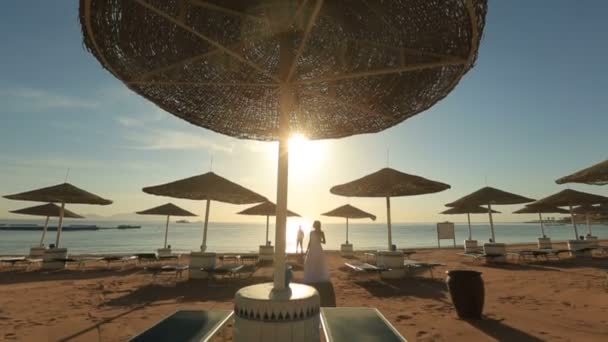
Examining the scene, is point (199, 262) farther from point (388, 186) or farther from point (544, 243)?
point (544, 243)

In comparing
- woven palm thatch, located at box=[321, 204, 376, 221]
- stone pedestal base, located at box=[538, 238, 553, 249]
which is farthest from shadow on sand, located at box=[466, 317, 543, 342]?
stone pedestal base, located at box=[538, 238, 553, 249]

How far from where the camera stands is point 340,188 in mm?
10570

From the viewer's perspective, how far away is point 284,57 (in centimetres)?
315

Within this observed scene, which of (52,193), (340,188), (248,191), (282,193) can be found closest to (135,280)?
(248,191)

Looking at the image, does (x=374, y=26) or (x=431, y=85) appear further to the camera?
(x=431, y=85)

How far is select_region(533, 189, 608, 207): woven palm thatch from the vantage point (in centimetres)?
1524

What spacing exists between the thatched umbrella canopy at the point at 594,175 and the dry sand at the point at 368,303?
2584 millimetres

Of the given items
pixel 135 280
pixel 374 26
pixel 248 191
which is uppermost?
pixel 374 26

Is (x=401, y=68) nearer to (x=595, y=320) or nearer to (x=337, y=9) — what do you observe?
(x=337, y=9)

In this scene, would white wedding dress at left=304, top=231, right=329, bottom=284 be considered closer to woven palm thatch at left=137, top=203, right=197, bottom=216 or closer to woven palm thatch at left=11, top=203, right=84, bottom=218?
woven palm thatch at left=137, top=203, right=197, bottom=216

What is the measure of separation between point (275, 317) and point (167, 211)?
15.7m

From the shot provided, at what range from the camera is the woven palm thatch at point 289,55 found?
2.54 meters

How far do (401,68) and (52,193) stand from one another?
13.8m

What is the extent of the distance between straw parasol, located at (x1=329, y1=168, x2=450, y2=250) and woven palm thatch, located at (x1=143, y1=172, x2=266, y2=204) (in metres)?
2.95
